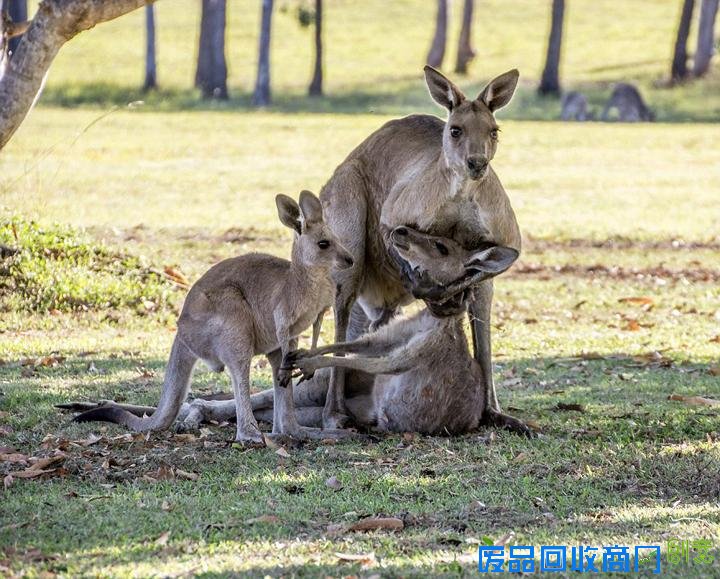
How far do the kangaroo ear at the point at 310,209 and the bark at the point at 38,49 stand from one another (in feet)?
4.56

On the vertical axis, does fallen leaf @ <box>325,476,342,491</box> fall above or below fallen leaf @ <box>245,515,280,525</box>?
below

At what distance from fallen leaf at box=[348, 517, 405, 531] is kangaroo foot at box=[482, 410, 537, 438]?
1.74 metres

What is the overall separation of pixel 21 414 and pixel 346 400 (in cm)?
177

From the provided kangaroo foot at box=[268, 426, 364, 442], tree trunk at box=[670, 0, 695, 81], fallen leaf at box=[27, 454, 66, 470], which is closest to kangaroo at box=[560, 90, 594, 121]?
tree trunk at box=[670, 0, 695, 81]

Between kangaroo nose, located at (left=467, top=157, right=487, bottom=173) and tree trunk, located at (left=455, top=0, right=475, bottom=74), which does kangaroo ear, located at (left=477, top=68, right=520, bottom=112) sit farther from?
tree trunk, located at (left=455, top=0, right=475, bottom=74)

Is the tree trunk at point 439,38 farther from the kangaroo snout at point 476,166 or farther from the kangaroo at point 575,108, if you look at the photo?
the kangaroo snout at point 476,166

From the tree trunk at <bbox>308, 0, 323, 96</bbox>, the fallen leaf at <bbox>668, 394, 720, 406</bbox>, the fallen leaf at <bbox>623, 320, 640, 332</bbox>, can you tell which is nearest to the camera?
the fallen leaf at <bbox>668, 394, 720, 406</bbox>

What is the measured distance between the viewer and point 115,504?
4.88 meters

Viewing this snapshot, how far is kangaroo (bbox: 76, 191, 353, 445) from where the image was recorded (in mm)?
5898

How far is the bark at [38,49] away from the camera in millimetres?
5777

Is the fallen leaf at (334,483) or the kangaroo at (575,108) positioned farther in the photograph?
the kangaroo at (575,108)

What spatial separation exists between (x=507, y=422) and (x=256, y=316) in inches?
58.0

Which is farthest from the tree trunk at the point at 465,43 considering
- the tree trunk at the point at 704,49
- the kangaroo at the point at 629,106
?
the kangaroo at the point at 629,106

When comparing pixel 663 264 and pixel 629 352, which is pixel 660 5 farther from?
pixel 629 352
